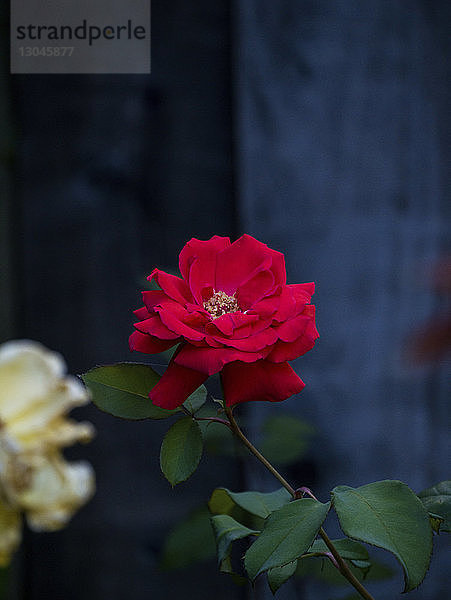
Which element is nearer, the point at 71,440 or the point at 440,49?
the point at 71,440

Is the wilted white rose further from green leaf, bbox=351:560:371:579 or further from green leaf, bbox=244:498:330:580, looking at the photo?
green leaf, bbox=351:560:371:579

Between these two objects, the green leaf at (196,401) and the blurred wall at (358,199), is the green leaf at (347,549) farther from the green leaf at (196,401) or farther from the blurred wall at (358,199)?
the blurred wall at (358,199)

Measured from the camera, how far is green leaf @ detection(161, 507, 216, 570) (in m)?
0.95

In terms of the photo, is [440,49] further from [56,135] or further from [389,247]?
[56,135]

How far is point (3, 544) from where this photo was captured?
0.19 metres

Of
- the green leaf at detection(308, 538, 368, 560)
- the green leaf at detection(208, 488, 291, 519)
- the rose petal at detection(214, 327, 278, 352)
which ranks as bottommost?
the green leaf at detection(308, 538, 368, 560)

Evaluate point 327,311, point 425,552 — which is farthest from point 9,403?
point 327,311

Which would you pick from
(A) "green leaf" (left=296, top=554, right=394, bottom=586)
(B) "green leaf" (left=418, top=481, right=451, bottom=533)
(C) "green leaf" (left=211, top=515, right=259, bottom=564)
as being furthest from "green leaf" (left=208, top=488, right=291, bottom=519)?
(A) "green leaf" (left=296, top=554, right=394, bottom=586)

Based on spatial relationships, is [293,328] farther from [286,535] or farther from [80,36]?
[80,36]

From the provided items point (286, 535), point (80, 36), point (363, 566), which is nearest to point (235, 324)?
point (286, 535)

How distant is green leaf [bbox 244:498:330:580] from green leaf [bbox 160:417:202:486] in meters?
0.07

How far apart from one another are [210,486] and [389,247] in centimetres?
49

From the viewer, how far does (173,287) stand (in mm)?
427

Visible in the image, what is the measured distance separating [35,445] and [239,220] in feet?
2.69
